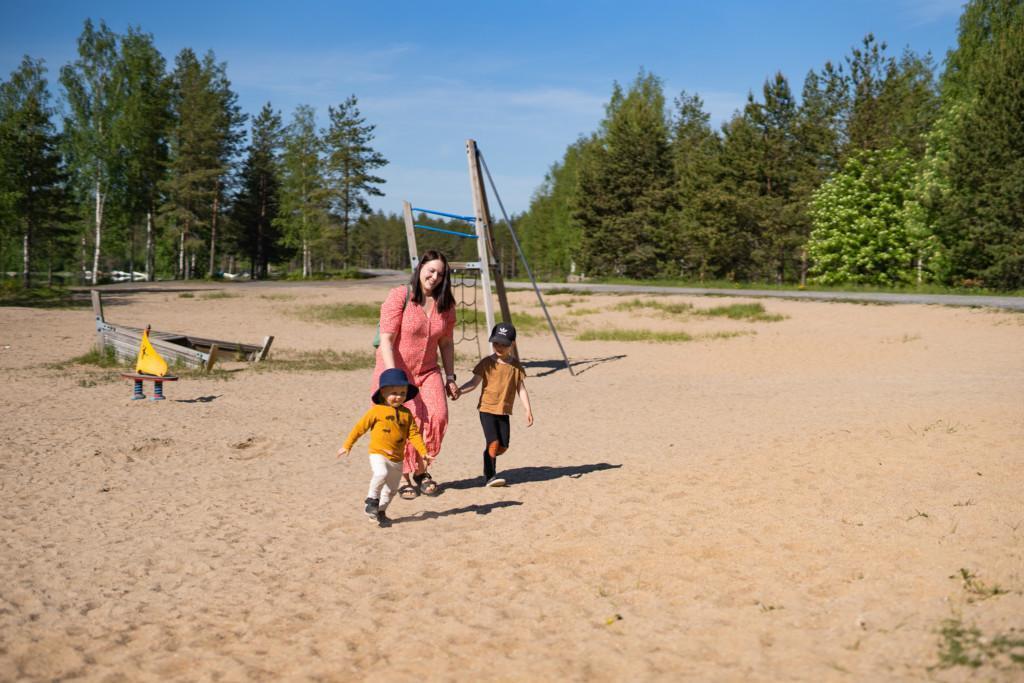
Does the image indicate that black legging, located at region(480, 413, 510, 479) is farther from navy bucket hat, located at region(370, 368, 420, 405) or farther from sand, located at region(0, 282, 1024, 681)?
navy bucket hat, located at region(370, 368, 420, 405)

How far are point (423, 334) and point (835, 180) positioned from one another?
1587 inches

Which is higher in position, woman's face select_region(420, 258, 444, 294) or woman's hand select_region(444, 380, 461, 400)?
woman's face select_region(420, 258, 444, 294)

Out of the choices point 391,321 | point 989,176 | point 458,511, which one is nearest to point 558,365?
point 458,511

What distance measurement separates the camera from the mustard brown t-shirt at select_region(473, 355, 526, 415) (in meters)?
7.17

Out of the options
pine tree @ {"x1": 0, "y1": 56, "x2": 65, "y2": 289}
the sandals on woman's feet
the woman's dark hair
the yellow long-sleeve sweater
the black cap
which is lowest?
the sandals on woman's feet

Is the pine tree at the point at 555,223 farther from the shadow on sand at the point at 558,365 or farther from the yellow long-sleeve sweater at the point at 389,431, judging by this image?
the yellow long-sleeve sweater at the point at 389,431

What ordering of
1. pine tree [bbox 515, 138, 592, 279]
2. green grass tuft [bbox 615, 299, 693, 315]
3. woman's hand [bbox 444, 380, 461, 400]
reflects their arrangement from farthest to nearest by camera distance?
pine tree [bbox 515, 138, 592, 279] → green grass tuft [bbox 615, 299, 693, 315] → woman's hand [bbox 444, 380, 461, 400]

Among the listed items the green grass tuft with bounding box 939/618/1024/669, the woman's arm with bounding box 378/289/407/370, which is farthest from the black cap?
the green grass tuft with bounding box 939/618/1024/669

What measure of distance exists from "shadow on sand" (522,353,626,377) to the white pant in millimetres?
9992

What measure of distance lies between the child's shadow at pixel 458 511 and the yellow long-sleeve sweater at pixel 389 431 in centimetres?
58

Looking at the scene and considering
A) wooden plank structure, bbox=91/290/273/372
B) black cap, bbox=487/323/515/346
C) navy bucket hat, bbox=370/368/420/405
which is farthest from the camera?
wooden plank structure, bbox=91/290/273/372

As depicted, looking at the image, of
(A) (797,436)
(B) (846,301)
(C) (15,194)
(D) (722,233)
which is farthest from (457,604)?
(D) (722,233)

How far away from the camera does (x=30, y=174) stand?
4206 cm

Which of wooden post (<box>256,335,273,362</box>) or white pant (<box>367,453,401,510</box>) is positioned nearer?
white pant (<box>367,453,401,510</box>)
